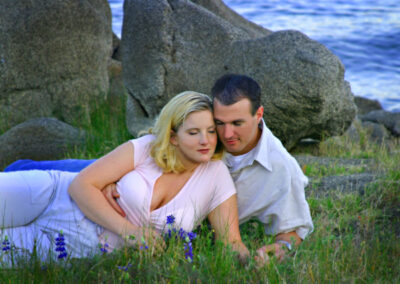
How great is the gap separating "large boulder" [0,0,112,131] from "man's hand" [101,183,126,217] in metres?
4.53

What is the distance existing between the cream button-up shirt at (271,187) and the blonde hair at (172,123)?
0.38m

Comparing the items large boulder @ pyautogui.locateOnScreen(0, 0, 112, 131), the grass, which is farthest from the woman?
large boulder @ pyautogui.locateOnScreen(0, 0, 112, 131)

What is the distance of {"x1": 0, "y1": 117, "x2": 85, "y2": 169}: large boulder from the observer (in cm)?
719

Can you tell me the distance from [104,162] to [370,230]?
229cm

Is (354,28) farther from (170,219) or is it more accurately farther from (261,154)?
(170,219)

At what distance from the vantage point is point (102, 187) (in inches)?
166

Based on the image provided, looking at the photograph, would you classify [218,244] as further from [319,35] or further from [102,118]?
[319,35]

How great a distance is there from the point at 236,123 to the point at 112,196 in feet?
3.67

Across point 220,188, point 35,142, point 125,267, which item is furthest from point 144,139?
point 35,142

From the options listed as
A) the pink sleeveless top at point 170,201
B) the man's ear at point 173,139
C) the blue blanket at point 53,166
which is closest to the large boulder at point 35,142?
the blue blanket at point 53,166

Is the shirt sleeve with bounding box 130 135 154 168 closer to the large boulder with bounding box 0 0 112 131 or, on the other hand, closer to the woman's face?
the woman's face

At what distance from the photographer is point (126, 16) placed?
761 cm

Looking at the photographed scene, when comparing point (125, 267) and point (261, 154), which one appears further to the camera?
point (261, 154)

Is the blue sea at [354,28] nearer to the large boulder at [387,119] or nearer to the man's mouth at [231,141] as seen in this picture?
the large boulder at [387,119]
